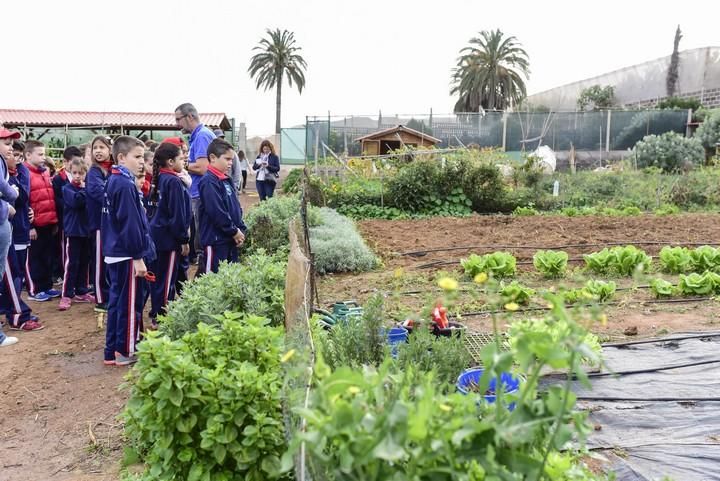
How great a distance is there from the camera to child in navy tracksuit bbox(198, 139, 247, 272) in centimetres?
577

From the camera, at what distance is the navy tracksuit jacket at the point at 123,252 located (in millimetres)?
4953

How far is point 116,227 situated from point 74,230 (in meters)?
2.27

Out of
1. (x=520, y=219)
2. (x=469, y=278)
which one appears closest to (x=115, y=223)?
(x=469, y=278)

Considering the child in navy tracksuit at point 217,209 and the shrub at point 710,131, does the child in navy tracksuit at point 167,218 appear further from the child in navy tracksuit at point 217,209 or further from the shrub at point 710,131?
the shrub at point 710,131

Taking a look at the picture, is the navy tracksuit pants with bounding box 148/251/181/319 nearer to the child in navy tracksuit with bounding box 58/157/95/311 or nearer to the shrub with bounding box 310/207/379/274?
the child in navy tracksuit with bounding box 58/157/95/311

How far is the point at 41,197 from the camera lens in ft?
23.4

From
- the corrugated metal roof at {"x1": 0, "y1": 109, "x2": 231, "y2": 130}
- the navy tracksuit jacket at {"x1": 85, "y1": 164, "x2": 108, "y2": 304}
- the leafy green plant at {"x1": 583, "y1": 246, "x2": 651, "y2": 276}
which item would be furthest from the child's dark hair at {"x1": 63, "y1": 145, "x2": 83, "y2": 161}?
the corrugated metal roof at {"x1": 0, "y1": 109, "x2": 231, "y2": 130}

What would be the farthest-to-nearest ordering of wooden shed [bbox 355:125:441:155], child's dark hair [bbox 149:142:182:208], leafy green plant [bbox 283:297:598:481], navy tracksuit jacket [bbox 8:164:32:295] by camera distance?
wooden shed [bbox 355:125:441:155], navy tracksuit jacket [bbox 8:164:32:295], child's dark hair [bbox 149:142:182:208], leafy green plant [bbox 283:297:598:481]

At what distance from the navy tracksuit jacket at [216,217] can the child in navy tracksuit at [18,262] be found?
1.93 metres

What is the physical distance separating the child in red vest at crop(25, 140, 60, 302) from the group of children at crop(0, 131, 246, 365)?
1 cm

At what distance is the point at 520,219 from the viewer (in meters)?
12.8

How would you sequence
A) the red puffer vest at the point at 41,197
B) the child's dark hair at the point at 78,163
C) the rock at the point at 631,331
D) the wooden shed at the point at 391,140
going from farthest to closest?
the wooden shed at the point at 391,140 → the red puffer vest at the point at 41,197 → the child's dark hair at the point at 78,163 → the rock at the point at 631,331

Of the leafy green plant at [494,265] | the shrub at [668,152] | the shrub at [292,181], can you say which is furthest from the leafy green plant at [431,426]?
the shrub at [668,152]

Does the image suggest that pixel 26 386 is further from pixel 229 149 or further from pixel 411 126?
pixel 411 126
